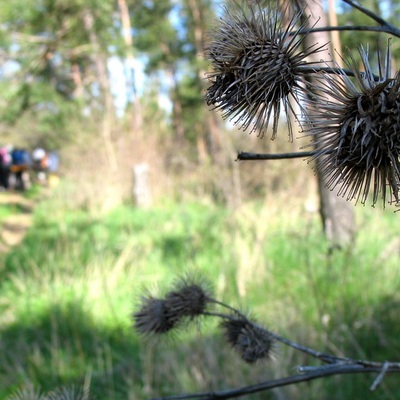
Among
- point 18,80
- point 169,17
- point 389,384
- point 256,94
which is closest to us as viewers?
point 256,94

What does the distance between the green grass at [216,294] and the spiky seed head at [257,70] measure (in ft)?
2.99

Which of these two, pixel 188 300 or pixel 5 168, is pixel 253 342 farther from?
pixel 5 168

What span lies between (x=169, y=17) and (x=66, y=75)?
6589mm

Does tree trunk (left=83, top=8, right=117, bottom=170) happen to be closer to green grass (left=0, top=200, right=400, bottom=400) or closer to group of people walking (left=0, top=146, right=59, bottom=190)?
group of people walking (left=0, top=146, right=59, bottom=190)

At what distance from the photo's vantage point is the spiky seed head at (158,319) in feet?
4.47

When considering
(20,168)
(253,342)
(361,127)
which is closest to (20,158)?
(20,168)

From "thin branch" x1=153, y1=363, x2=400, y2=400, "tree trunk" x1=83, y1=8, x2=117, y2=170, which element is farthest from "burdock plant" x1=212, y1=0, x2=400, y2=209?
"tree trunk" x1=83, y1=8, x2=117, y2=170

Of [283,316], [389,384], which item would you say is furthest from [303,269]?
[389,384]

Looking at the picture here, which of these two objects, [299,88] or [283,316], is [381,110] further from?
[283,316]

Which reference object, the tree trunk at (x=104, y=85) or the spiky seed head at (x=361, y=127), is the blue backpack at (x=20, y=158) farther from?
the spiky seed head at (x=361, y=127)

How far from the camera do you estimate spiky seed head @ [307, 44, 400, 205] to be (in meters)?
0.72

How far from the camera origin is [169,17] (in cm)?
2534

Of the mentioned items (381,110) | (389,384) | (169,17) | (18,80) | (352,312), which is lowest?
(389,384)

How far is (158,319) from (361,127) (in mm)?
818
